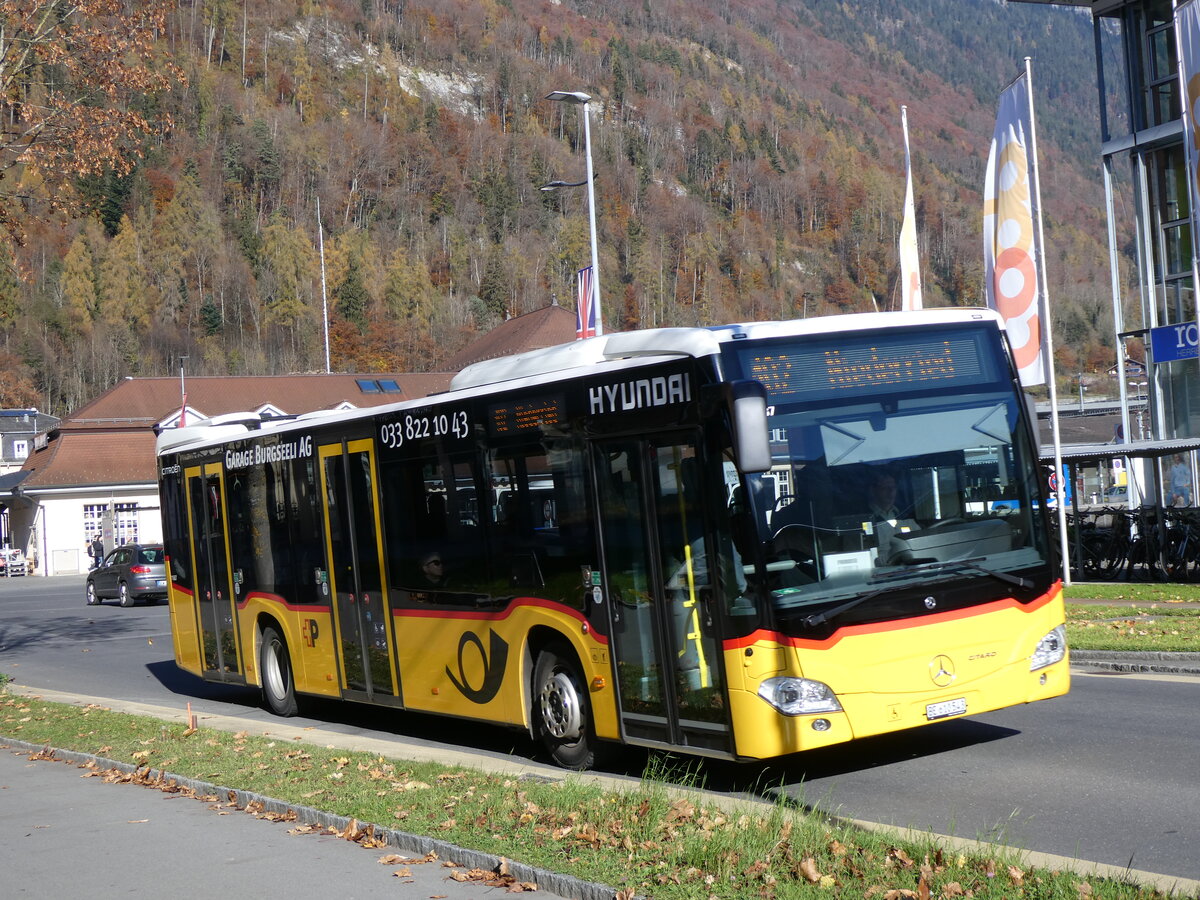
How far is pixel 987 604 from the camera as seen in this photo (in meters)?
8.68

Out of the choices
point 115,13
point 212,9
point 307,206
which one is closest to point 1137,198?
point 115,13

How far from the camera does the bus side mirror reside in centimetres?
795

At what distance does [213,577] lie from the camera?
16000 mm

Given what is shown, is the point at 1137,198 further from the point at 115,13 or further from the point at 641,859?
the point at 641,859

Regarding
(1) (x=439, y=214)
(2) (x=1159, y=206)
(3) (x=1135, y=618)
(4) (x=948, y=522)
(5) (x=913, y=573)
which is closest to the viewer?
(5) (x=913, y=573)

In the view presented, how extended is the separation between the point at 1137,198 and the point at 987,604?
2557 cm

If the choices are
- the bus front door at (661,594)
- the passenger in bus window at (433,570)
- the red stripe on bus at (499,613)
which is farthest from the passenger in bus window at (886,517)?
the passenger in bus window at (433,570)

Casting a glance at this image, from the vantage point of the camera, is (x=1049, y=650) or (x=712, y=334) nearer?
(x=712, y=334)

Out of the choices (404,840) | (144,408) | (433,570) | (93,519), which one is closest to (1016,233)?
(433,570)

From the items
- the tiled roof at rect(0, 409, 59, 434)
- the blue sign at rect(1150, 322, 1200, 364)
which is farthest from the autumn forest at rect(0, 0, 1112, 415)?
the blue sign at rect(1150, 322, 1200, 364)

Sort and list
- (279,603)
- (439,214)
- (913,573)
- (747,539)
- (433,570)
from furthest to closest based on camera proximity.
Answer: (439,214), (279,603), (433,570), (913,573), (747,539)

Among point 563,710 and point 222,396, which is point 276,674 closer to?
point 563,710

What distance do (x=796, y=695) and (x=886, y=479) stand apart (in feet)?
4.78

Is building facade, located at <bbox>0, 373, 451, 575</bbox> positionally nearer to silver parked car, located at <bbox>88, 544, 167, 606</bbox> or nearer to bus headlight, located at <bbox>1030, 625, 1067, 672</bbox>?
silver parked car, located at <bbox>88, 544, 167, 606</bbox>
